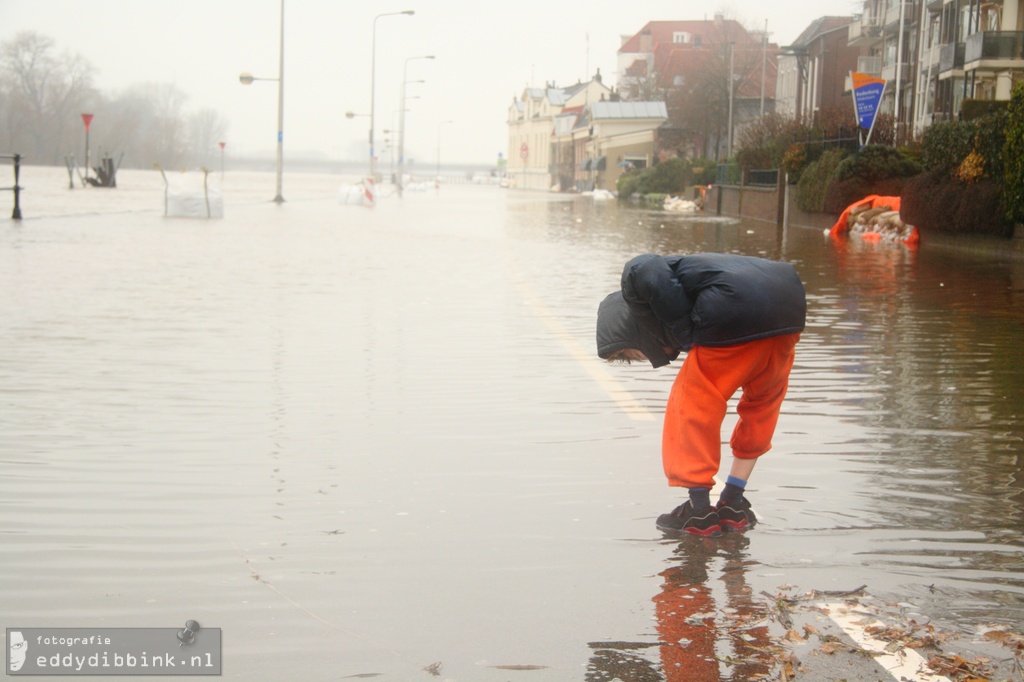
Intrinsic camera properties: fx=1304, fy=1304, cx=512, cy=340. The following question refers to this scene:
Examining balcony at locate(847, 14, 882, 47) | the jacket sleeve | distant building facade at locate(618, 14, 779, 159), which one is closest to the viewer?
the jacket sleeve

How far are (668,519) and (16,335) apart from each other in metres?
6.66

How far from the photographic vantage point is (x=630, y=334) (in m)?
4.73

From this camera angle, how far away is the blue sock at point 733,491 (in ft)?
16.0

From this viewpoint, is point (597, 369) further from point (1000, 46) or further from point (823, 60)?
point (823, 60)

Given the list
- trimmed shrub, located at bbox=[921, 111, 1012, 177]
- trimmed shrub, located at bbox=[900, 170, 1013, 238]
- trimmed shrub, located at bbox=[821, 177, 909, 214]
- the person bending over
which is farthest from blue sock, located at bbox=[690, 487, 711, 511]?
trimmed shrub, located at bbox=[821, 177, 909, 214]

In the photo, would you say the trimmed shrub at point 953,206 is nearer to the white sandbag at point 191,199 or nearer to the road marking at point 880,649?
the white sandbag at point 191,199

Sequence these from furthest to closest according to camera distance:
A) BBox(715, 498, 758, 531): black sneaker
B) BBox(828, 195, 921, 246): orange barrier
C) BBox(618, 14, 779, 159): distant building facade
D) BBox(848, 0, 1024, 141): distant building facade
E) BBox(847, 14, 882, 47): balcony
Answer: BBox(618, 14, 779, 159): distant building facade
BBox(847, 14, 882, 47): balcony
BBox(848, 0, 1024, 141): distant building facade
BBox(828, 195, 921, 246): orange barrier
BBox(715, 498, 758, 531): black sneaker

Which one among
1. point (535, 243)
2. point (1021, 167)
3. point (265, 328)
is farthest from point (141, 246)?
point (1021, 167)

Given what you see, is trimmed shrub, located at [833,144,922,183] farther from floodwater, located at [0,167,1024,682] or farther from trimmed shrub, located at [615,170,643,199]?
trimmed shrub, located at [615,170,643,199]

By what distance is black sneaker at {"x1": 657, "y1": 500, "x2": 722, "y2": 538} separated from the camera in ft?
15.7

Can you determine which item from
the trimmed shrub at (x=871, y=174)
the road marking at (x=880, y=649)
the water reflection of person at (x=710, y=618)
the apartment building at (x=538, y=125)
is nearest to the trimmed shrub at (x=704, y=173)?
the trimmed shrub at (x=871, y=174)

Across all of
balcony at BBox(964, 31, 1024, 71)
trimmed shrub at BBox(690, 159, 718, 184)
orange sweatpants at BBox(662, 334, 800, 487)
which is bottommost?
orange sweatpants at BBox(662, 334, 800, 487)

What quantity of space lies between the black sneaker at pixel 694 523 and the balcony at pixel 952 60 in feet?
171

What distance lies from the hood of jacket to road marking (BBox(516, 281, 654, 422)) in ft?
7.66
